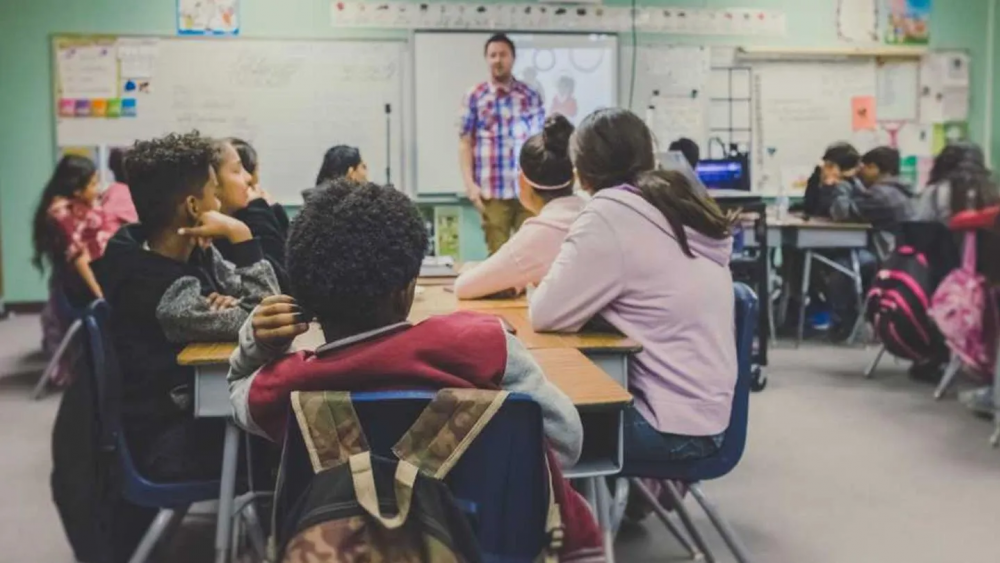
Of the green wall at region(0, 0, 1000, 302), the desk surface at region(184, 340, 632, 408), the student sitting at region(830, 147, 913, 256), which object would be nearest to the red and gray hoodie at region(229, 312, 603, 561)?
the desk surface at region(184, 340, 632, 408)

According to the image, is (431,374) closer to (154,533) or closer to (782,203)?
A: (154,533)

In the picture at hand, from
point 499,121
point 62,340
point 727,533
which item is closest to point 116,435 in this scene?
point 727,533

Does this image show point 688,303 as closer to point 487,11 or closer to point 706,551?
point 706,551

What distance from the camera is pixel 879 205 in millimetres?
6000

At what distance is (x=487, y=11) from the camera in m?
7.25

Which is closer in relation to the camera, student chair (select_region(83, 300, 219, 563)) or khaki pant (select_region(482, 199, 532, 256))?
student chair (select_region(83, 300, 219, 563))

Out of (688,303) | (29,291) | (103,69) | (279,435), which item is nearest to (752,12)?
(103,69)

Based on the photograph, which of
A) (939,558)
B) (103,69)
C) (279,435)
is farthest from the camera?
(103,69)

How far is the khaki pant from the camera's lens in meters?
5.29

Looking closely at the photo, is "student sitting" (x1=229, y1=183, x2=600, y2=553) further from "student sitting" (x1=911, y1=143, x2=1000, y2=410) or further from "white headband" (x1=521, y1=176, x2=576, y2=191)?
"student sitting" (x1=911, y1=143, x2=1000, y2=410)

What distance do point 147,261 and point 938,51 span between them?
22.5 ft

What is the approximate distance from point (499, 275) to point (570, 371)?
946 mm

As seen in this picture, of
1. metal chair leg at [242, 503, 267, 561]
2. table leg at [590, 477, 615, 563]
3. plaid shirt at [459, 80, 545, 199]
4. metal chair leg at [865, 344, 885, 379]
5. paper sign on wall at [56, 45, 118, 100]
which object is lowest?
metal chair leg at [865, 344, 885, 379]

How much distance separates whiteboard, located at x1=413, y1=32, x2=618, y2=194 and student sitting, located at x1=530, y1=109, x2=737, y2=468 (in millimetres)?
4944
